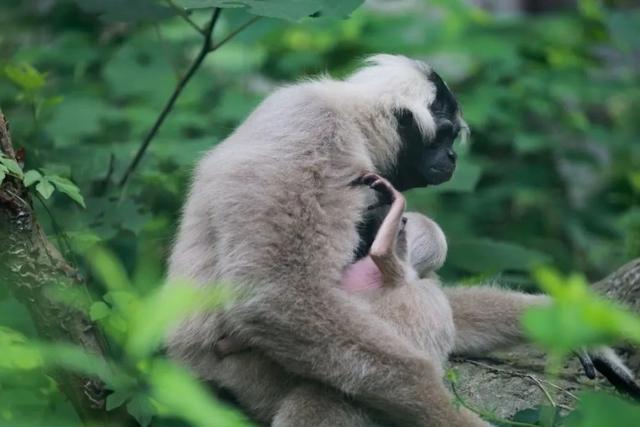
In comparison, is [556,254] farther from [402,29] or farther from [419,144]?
[419,144]

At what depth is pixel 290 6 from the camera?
5.75 meters

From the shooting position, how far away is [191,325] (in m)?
5.22

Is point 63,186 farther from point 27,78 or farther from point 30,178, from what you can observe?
point 27,78

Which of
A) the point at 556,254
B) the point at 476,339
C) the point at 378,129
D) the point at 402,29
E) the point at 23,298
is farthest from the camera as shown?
the point at 402,29

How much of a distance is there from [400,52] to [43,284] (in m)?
7.24

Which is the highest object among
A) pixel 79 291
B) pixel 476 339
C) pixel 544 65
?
pixel 79 291

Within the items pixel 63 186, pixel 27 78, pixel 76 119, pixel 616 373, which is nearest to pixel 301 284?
pixel 63 186

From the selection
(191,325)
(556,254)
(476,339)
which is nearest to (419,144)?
(476,339)

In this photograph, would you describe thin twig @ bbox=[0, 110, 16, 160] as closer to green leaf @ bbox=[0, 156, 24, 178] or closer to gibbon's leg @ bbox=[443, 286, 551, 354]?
green leaf @ bbox=[0, 156, 24, 178]

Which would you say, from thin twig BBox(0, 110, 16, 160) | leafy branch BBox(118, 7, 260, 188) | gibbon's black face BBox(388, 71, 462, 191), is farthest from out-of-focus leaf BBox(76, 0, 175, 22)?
thin twig BBox(0, 110, 16, 160)

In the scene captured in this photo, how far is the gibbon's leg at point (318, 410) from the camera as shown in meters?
4.83

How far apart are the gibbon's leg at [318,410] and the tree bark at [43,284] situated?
87 cm

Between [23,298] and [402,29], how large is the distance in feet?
25.8

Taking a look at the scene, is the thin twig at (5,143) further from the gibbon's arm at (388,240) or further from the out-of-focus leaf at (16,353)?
the gibbon's arm at (388,240)
